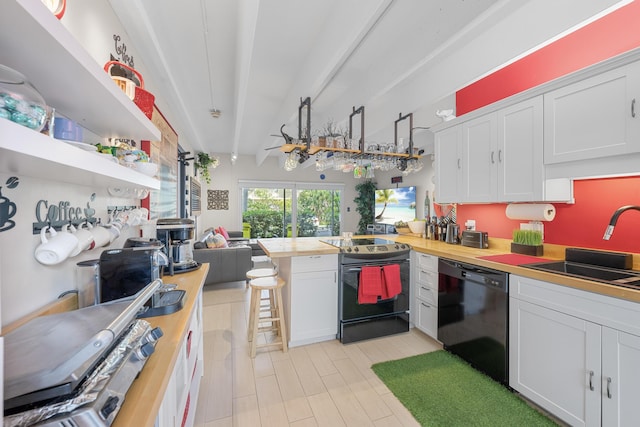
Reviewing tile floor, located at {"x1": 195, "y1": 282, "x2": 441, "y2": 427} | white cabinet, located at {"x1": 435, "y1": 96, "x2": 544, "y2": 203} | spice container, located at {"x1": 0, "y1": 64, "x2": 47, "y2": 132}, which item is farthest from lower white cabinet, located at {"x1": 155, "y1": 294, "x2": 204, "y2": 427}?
white cabinet, located at {"x1": 435, "y1": 96, "x2": 544, "y2": 203}

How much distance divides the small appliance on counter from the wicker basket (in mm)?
A: 1016

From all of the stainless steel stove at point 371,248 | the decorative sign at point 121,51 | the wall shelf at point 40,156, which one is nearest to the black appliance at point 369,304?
the stainless steel stove at point 371,248

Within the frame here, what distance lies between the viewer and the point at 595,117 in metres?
1.68

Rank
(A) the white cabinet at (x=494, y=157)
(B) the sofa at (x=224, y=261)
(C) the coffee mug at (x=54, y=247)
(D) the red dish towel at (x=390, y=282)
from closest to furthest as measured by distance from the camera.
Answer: (C) the coffee mug at (x=54, y=247) → (A) the white cabinet at (x=494, y=157) → (D) the red dish towel at (x=390, y=282) → (B) the sofa at (x=224, y=261)

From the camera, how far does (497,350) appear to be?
1.98 m

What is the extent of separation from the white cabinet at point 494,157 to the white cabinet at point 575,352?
816 mm

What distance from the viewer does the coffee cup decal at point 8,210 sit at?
33.2 inches

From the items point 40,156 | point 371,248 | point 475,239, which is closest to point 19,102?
point 40,156

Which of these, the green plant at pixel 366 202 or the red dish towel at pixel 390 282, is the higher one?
the green plant at pixel 366 202

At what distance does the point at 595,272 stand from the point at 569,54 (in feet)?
5.45

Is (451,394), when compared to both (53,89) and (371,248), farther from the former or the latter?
(53,89)

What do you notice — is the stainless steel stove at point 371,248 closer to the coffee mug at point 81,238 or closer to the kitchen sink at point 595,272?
the kitchen sink at point 595,272

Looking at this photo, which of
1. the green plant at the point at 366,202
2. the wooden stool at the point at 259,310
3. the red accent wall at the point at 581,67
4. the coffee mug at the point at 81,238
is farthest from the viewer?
the green plant at the point at 366,202

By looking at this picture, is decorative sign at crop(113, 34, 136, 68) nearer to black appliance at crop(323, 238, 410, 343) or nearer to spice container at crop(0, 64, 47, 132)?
spice container at crop(0, 64, 47, 132)
